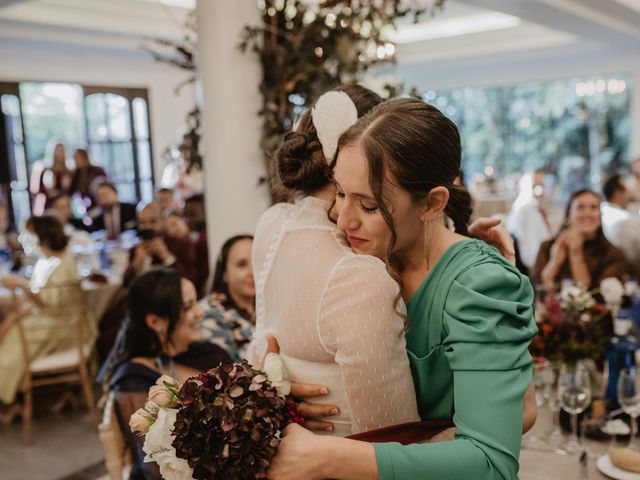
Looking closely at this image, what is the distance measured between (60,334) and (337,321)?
12.9 feet

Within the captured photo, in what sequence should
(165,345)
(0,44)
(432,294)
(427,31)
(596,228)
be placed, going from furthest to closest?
(427,31)
(0,44)
(596,228)
(165,345)
(432,294)

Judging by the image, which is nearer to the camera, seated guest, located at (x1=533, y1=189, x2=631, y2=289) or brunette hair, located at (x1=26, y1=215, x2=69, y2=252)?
seated guest, located at (x1=533, y1=189, x2=631, y2=289)

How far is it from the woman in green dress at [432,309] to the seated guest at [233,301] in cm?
184

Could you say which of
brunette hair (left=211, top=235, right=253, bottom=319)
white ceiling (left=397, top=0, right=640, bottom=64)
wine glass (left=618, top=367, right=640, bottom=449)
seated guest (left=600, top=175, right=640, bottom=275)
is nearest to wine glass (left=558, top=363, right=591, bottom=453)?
wine glass (left=618, top=367, right=640, bottom=449)

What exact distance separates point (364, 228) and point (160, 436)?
487 mm

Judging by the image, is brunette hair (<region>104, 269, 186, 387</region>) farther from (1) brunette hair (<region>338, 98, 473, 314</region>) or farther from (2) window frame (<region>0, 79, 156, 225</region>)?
(2) window frame (<region>0, 79, 156, 225</region>)

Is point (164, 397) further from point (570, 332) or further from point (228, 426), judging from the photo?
point (570, 332)

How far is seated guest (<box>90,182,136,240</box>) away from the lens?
677cm

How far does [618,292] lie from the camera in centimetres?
268

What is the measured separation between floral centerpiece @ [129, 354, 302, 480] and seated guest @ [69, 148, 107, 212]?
7.70 meters

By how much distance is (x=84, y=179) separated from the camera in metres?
8.36

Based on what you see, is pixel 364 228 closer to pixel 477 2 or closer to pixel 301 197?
pixel 301 197

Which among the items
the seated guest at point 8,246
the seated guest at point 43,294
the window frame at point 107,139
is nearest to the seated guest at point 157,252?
the seated guest at point 43,294

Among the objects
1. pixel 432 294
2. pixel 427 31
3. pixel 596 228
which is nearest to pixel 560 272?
pixel 596 228
